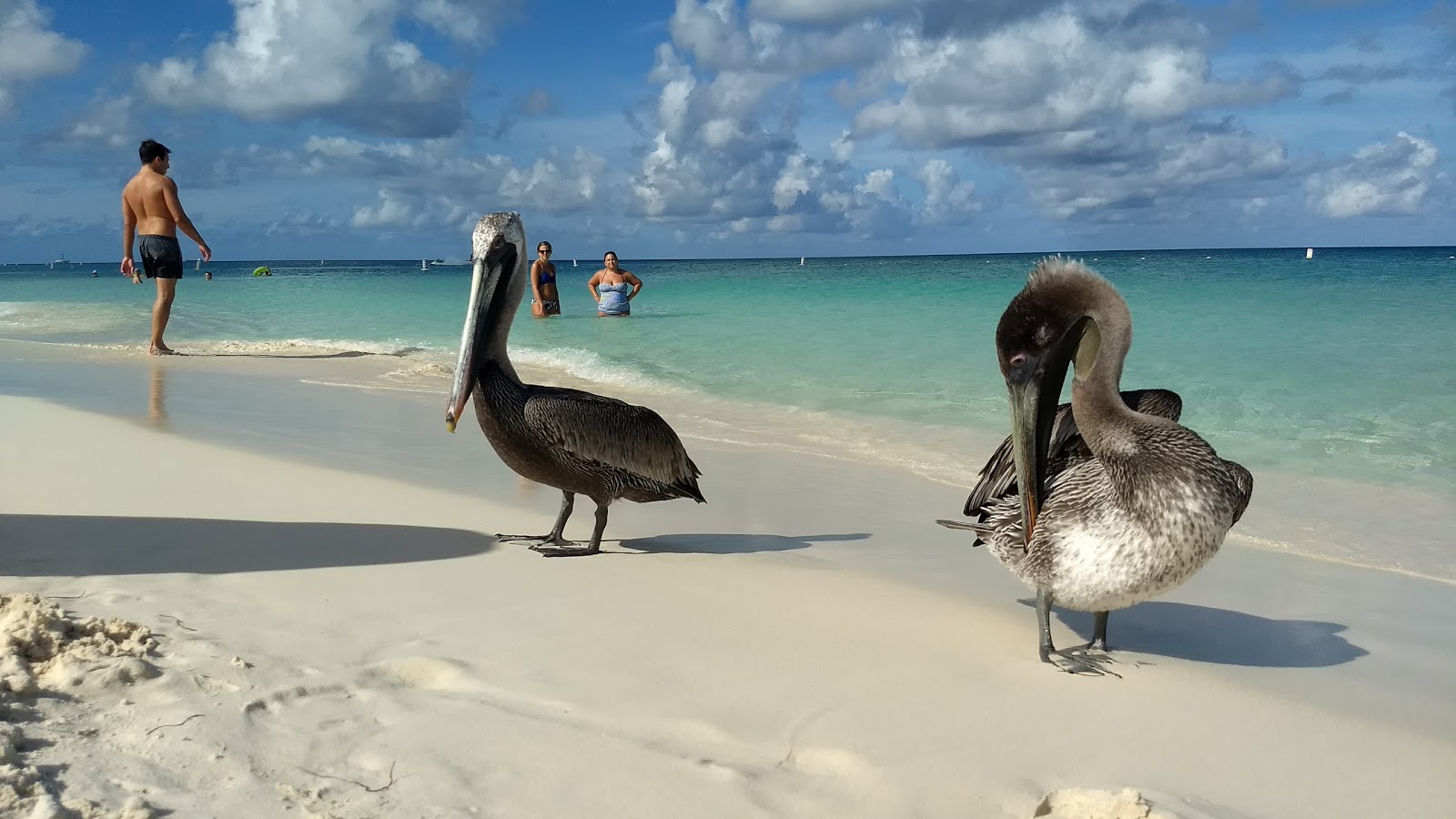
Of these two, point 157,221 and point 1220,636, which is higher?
point 157,221

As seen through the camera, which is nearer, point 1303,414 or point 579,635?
point 579,635

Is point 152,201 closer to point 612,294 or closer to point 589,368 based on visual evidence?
point 589,368

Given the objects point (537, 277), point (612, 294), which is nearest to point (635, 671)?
point (537, 277)

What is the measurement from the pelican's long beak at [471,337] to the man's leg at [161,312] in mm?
7803

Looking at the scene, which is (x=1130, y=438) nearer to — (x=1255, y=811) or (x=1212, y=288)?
(x=1255, y=811)

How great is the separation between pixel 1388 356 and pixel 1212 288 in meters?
17.1

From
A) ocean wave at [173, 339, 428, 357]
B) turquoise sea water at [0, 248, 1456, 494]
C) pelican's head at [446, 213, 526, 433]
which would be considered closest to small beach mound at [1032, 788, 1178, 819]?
pelican's head at [446, 213, 526, 433]

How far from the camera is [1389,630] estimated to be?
12.2 feet

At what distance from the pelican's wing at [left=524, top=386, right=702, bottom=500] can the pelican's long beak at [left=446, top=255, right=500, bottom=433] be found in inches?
9.7

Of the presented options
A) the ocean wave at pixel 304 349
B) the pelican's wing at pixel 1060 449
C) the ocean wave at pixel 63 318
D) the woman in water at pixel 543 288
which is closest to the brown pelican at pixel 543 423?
the pelican's wing at pixel 1060 449

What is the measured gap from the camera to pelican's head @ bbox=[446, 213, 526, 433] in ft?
13.4

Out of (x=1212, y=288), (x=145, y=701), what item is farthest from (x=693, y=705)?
(x=1212, y=288)

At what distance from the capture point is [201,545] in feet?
12.2

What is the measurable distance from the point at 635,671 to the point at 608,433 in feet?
5.00
